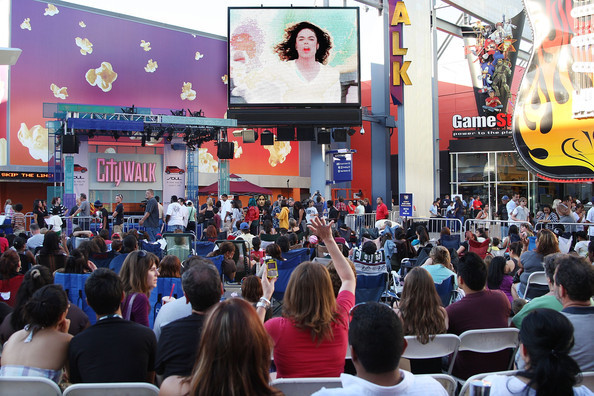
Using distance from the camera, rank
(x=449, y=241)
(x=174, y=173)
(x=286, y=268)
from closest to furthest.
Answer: (x=286, y=268)
(x=449, y=241)
(x=174, y=173)

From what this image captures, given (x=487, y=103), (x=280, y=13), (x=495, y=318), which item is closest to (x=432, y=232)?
(x=280, y=13)

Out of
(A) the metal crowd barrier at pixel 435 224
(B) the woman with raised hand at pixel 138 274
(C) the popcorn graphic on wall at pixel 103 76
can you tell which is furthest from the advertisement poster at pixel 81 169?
(B) the woman with raised hand at pixel 138 274

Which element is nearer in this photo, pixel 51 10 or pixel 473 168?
pixel 51 10

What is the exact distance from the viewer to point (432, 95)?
23312mm

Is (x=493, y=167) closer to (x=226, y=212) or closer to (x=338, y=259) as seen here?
(x=226, y=212)

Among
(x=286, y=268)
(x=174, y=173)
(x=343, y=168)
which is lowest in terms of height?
(x=286, y=268)

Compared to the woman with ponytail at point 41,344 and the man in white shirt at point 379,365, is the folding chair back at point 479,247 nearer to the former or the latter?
the woman with ponytail at point 41,344

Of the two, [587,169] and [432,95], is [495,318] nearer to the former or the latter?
[587,169]

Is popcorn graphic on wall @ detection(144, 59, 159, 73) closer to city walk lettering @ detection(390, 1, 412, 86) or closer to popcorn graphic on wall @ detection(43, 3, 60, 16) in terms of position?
popcorn graphic on wall @ detection(43, 3, 60, 16)

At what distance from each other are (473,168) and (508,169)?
5.09ft

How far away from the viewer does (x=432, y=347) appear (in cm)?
351

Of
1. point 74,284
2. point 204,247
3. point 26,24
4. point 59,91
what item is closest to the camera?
point 74,284

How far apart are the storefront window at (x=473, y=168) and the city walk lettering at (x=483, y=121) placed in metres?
1.39

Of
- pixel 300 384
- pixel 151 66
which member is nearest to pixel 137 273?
pixel 300 384
